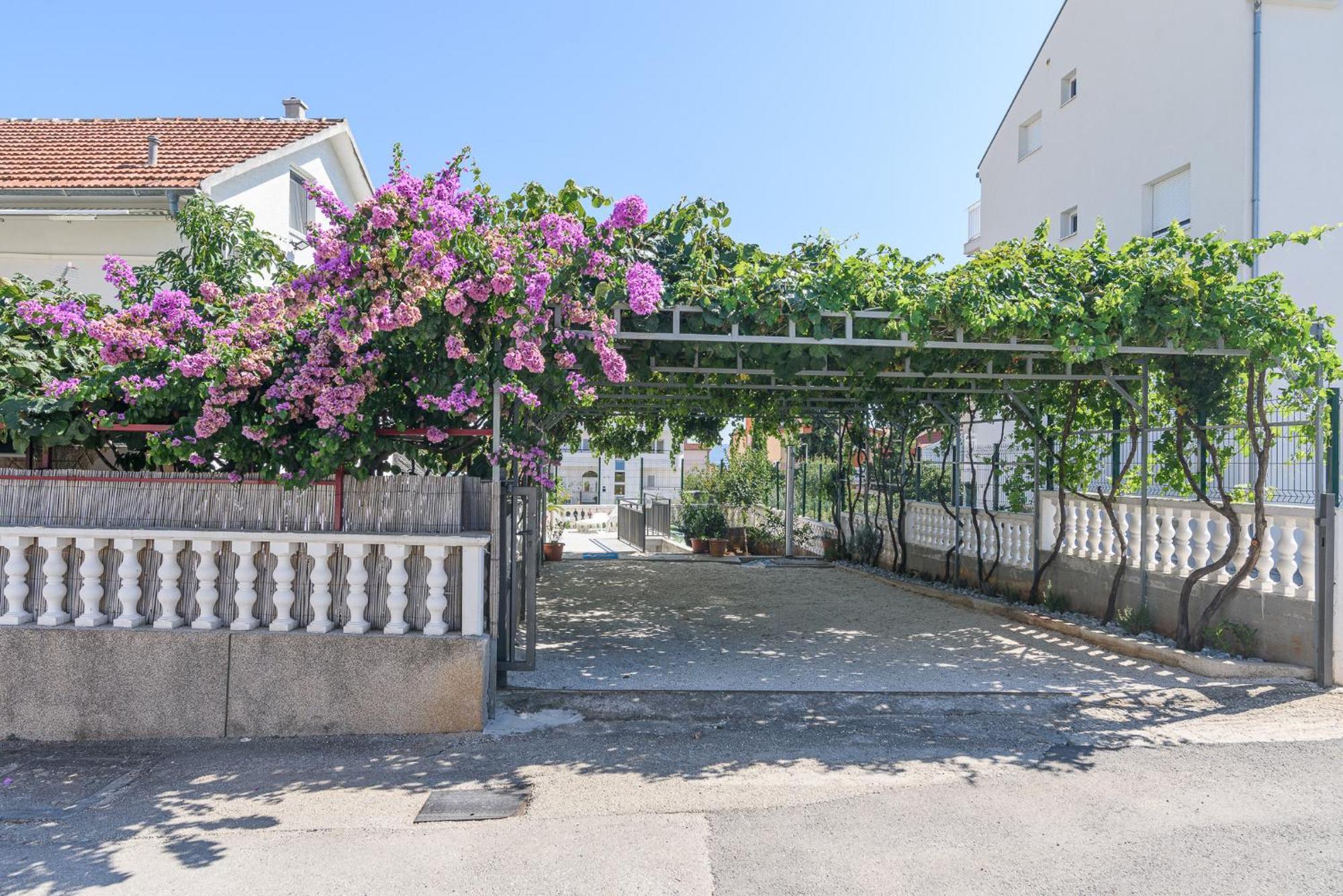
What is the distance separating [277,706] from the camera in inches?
204

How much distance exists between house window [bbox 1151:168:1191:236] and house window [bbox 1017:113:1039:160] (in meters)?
4.66

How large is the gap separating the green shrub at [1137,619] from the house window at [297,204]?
41.1ft

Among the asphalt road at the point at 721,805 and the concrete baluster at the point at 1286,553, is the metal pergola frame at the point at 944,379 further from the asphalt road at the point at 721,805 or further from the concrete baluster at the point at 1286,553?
the asphalt road at the point at 721,805

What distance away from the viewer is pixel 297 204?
47.0ft

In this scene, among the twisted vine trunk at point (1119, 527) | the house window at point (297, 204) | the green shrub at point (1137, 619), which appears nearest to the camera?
the green shrub at point (1137, 619)

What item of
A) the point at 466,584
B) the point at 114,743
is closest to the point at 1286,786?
the point at 466,584

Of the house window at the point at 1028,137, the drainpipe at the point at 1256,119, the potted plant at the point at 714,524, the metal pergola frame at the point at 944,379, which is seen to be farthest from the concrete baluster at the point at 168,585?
the house window at the point at 1028,137

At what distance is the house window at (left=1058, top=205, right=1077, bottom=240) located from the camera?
57.4 ft

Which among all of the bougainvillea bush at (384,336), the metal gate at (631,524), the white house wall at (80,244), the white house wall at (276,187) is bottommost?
the metal gate at (631,524)

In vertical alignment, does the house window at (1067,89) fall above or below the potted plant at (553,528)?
above

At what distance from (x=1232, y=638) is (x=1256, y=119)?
367 inches

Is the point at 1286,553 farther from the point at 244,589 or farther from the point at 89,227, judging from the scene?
the point at 89,227

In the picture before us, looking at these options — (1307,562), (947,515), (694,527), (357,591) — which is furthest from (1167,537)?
(694,527)

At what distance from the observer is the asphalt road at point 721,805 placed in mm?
3500
